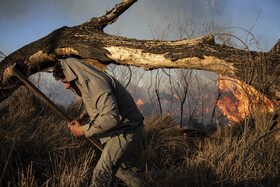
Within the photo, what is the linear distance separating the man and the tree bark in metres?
1.60

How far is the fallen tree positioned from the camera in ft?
9.29

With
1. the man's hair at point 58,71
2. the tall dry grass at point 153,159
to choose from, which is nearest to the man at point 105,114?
the man's hair at point 58,71

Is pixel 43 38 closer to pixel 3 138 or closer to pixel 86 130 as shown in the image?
pixel 3 138

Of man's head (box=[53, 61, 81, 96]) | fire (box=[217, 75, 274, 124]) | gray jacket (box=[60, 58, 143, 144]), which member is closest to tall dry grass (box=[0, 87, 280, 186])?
fire (box=[217, 75, 274, 124])

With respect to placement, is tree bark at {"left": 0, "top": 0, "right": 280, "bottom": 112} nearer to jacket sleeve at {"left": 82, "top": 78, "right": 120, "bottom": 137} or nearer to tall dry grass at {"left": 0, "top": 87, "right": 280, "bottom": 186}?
tall dry grass at {"left": 0, "top": 87, "right": 280, "bottom": 186}

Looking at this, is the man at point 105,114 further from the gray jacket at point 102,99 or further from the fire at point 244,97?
the fire at point 244,97

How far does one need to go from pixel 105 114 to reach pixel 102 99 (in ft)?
0.46

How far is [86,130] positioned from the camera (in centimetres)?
171

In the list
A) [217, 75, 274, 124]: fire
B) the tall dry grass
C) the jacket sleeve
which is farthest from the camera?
[217, 75, 274, 124]: fire

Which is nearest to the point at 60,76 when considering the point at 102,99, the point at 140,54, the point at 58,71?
the point at 58,71

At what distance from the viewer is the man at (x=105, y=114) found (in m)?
1.58

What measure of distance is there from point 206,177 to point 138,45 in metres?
2.52

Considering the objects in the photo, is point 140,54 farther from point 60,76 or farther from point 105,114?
point 105,114

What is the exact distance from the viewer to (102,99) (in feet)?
5.10
